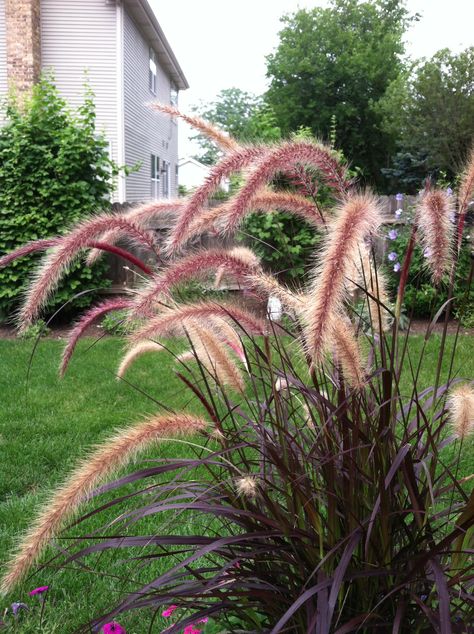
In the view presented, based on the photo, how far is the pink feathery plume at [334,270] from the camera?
3.65 ft

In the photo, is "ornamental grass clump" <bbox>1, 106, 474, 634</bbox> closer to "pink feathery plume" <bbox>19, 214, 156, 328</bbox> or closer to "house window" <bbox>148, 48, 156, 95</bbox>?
"pink feathery plume" <bbox>19, 214, 156, 328</bbox>

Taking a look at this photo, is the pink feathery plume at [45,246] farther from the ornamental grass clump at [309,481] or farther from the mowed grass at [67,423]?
the mowed grass at [67,423]

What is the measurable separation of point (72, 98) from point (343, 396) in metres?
17.6

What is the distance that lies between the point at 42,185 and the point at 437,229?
7472 mm

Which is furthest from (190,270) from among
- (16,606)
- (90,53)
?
(90,53)

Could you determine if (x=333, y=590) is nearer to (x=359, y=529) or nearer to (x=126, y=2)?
(x=359, y=529)

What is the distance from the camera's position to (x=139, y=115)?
2003 cm

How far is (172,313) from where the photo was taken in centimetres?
159

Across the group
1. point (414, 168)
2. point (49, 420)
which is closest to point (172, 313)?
point (49, 420)

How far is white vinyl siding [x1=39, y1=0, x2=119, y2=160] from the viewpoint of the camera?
55.8ft

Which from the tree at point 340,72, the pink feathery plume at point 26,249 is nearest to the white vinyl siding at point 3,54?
the pink feathery plume at point 26,249

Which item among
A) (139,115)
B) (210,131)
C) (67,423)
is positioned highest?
(139,115)

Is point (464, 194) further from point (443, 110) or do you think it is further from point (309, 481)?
point (443, 110)

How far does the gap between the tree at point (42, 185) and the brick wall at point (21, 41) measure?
8.79m
